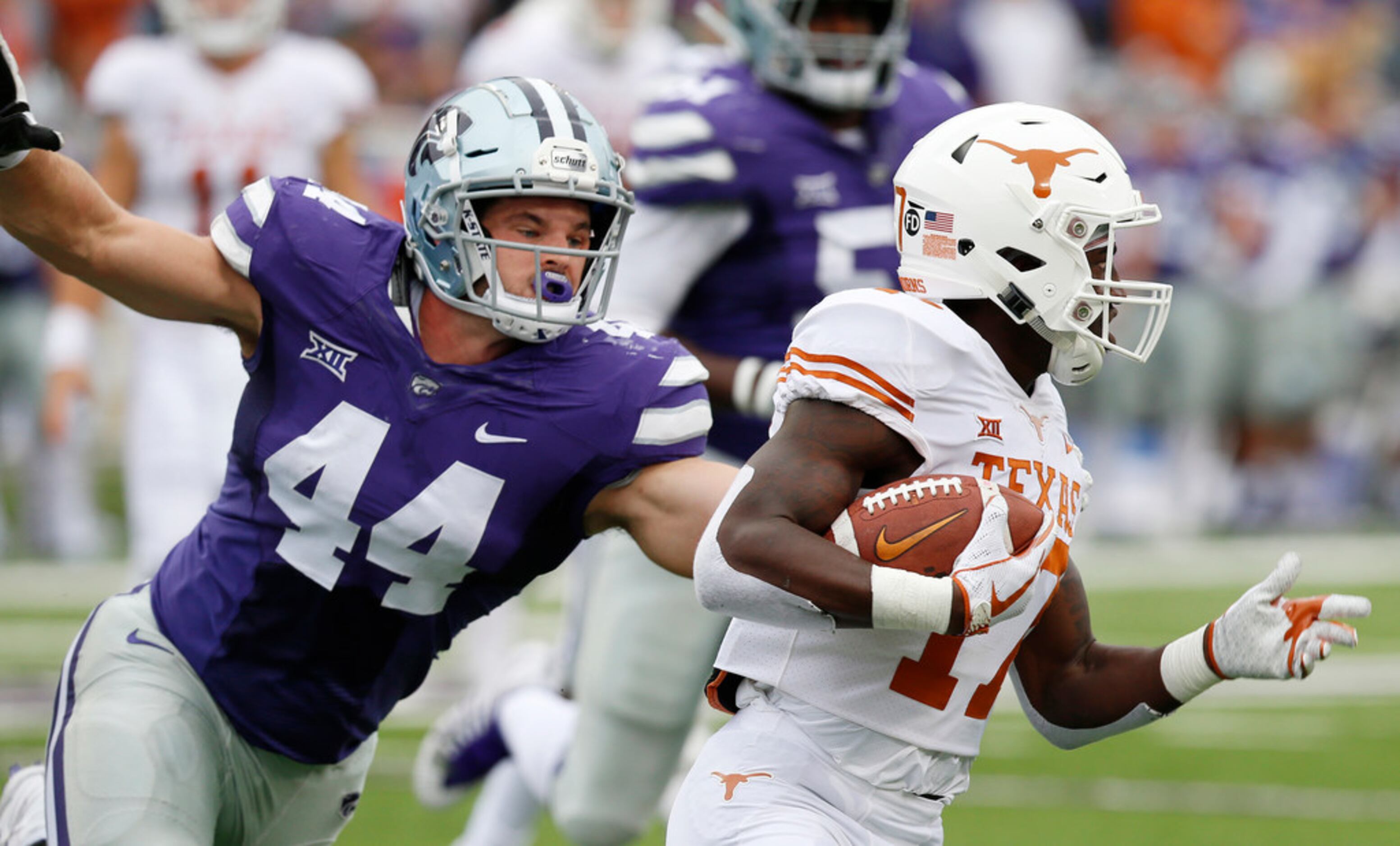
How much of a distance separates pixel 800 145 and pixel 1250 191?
333 inches

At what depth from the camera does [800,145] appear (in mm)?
4887

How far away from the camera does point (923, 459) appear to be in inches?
125

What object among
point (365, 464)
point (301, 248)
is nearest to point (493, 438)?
point (365, 464)

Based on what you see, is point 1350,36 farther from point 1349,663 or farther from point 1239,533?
point 1349,663

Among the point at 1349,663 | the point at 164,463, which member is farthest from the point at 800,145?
the point at 1349,663

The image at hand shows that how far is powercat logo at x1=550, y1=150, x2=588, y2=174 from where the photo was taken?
11.3 feet

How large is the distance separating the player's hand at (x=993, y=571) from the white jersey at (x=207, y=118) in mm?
4152

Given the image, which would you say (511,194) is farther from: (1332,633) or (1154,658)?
(1332,633)

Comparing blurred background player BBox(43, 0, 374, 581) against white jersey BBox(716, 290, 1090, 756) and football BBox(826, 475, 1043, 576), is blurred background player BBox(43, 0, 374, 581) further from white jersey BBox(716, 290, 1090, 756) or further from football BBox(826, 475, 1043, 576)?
football BBox(826, 475, 1043, 576)

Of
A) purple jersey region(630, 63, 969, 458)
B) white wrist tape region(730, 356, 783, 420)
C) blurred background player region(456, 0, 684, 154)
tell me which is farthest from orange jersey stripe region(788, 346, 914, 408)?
blurred background player region(456, 0, 684, 154)

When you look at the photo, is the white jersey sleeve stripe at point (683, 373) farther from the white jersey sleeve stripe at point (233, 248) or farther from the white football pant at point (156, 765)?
the white football pant at point (156, 765)

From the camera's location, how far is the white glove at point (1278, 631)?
3.16 metres

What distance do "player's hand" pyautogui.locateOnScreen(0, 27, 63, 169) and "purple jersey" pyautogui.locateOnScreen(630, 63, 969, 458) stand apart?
179 cm

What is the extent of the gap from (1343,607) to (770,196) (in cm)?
199
